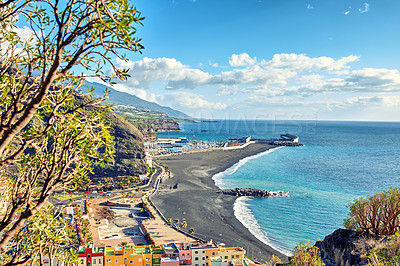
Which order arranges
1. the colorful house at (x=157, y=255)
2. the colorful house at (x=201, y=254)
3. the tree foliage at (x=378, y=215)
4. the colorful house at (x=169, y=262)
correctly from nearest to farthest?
the tree foliage at (x=378, y=215)
the colorful house at (x=169, y=262)
the colorful house at (x=157, y=255)
the colorful house at (x=201, y=254)

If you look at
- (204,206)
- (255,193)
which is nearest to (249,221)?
(204,206)

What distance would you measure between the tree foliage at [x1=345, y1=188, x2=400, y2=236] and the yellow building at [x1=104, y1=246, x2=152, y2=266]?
21056mm

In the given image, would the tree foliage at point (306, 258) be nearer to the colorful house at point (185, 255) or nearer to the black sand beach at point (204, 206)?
the colorful house at point (185, 255)

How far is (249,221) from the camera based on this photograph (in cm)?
4719

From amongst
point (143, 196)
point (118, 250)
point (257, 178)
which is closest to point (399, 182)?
point (257, 178)

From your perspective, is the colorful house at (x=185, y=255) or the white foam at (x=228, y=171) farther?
the white foam at (x=228, y=171)

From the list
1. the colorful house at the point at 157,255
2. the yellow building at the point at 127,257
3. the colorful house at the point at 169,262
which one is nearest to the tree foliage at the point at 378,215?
the colorful house at the point at 169,262

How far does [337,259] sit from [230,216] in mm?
29262

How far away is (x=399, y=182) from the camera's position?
241 feet

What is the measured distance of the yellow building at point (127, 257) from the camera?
27.7 meters

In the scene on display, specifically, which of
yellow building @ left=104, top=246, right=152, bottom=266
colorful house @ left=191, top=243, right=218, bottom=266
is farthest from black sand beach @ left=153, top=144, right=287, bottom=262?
yellow building @ left=104, top=246, right=152, bottom=266

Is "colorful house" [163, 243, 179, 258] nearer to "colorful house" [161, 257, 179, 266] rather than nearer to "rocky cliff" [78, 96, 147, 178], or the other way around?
"colorful house" [161, 257, 179, 266]

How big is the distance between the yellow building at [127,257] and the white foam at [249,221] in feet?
65.2

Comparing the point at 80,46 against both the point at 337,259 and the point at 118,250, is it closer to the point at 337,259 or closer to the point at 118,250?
the point at 337,259
